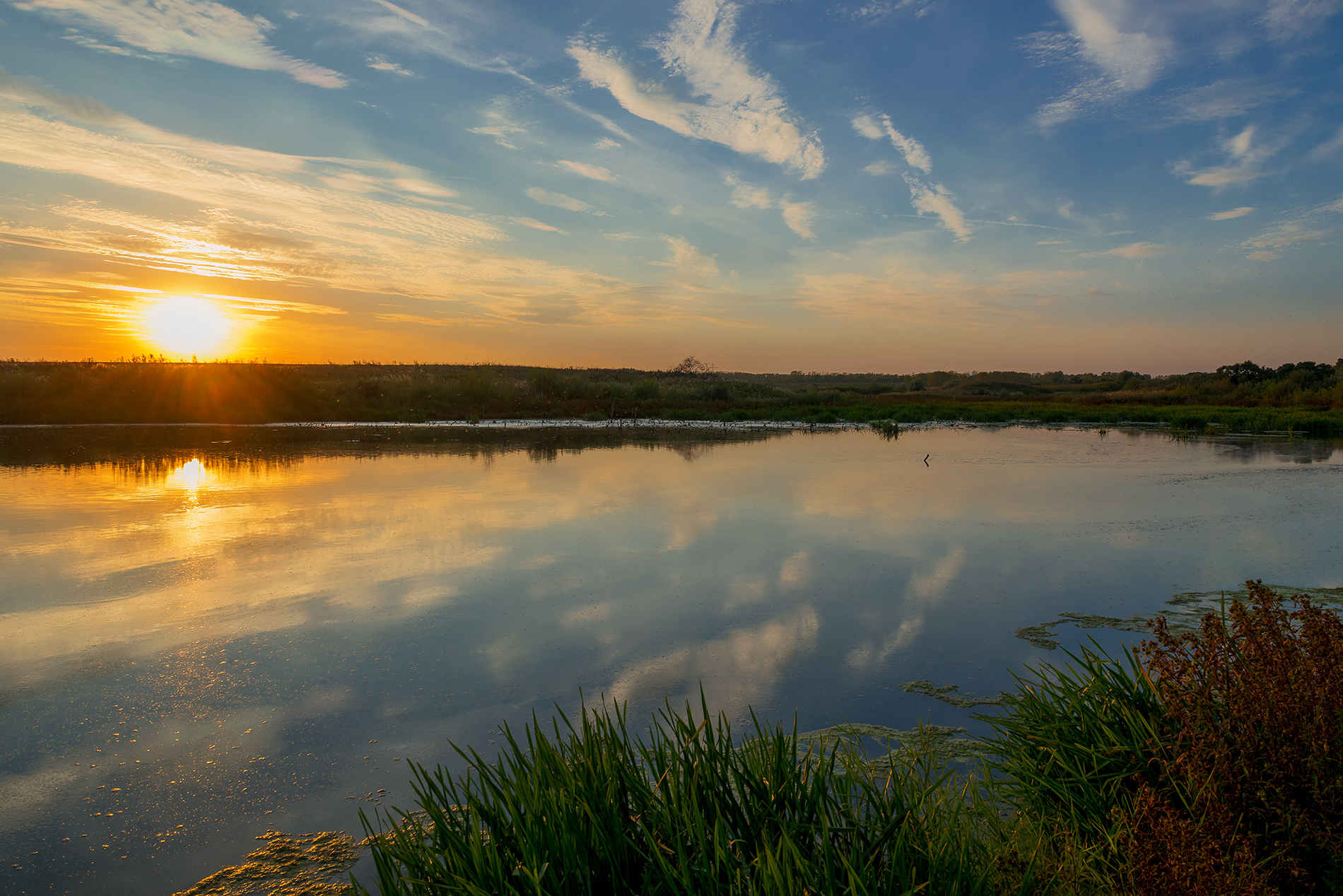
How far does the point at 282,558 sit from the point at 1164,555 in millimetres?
8865

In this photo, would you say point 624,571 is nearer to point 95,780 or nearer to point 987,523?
point 95,780

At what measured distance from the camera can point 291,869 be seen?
2.89 meters

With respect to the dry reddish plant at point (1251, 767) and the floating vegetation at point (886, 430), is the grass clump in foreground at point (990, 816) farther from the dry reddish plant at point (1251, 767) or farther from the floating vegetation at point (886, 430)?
the floating vegetation at point (886, 430)

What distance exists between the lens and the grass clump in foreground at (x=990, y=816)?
2.03m

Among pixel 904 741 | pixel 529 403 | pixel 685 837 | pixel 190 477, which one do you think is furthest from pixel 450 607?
pixel 529 403

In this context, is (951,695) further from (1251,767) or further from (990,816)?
(1251,767)

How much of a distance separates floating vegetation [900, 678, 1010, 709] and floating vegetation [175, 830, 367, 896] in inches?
121

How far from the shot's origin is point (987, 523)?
364 inches

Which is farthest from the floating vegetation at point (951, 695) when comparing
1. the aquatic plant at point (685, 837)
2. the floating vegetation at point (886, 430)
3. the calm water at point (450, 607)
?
the floating vegetation at point (886, 430)

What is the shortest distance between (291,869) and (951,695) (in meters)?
3.44

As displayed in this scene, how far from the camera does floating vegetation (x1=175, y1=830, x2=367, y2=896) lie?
109 inches

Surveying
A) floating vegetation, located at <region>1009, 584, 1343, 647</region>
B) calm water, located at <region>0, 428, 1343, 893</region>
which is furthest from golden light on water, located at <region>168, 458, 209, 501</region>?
floating vegetation, located at <region>1009, 584, 1343, 647</region>

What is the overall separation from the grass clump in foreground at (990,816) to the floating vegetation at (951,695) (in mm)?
1408

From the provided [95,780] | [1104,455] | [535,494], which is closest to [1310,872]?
[95,780]
